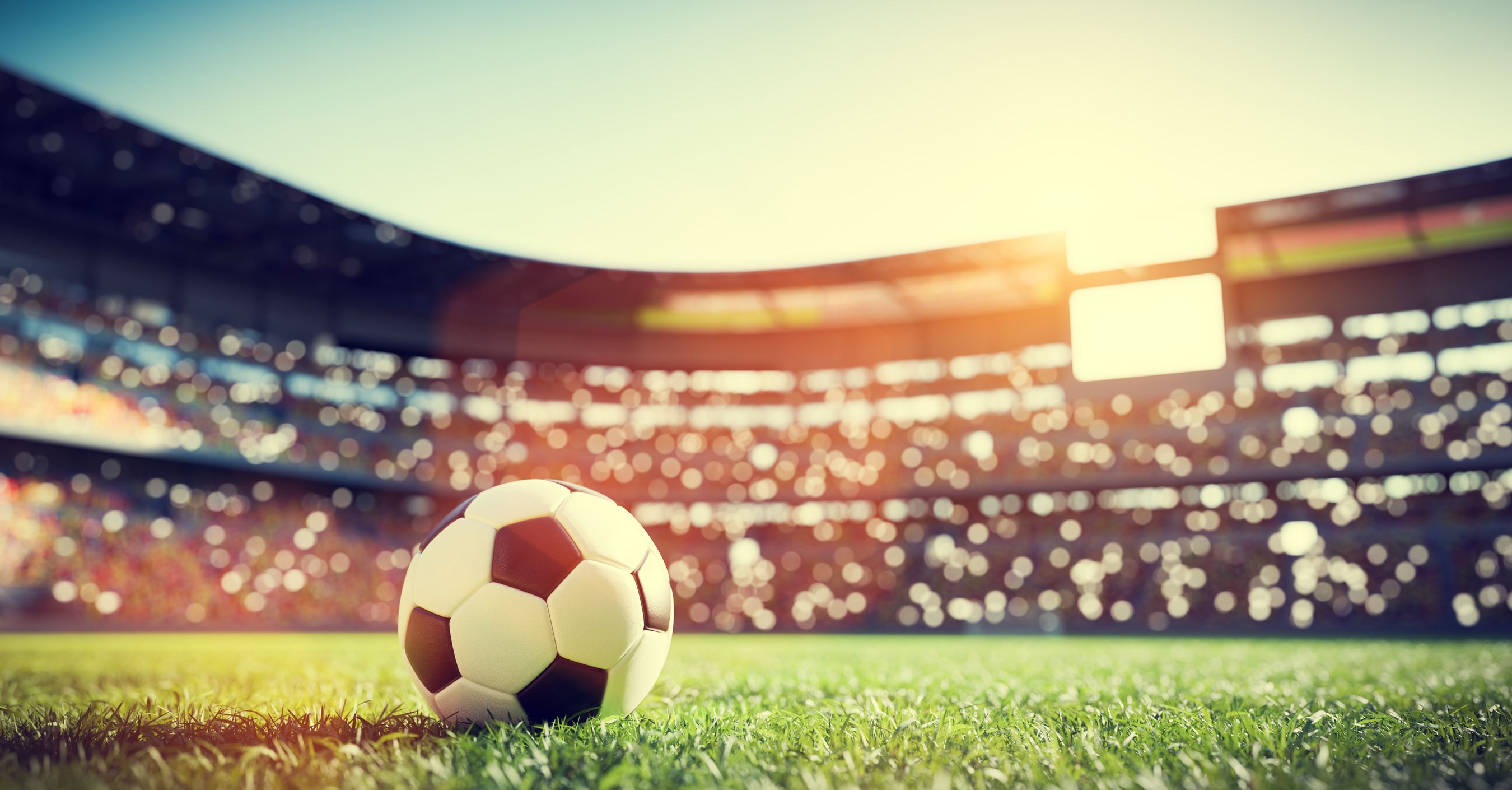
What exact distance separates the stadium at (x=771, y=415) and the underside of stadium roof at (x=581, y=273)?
112mm

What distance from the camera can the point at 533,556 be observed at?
3197 millimetres

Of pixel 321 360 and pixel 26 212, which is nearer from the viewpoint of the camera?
pixel 26 212

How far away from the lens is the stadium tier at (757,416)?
68.3 feet

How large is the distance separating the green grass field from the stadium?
385 inches

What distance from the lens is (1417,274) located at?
23203mm

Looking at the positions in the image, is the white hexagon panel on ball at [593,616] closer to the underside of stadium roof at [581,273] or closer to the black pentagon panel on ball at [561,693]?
the black pentagon panel on ball at [561,693]

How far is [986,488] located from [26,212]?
88.8ft

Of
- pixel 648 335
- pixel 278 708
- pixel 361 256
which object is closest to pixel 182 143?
pixel 361 256

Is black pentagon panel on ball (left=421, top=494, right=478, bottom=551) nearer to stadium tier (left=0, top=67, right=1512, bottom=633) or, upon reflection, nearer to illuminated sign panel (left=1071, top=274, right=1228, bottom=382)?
stadium tier (left=0, top=67, right=1512, bottom=633)

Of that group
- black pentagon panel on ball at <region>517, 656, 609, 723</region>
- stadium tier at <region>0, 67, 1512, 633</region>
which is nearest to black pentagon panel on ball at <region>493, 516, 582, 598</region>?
black pentagon panel on ball at <region>517, 656, 609, 723</region>

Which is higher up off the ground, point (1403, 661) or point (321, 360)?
point (321, 360)

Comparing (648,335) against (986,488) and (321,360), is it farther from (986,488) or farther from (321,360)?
(986,488)

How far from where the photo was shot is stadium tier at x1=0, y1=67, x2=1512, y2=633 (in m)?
20.8

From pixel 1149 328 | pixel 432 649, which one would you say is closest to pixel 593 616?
pixel 432 649
